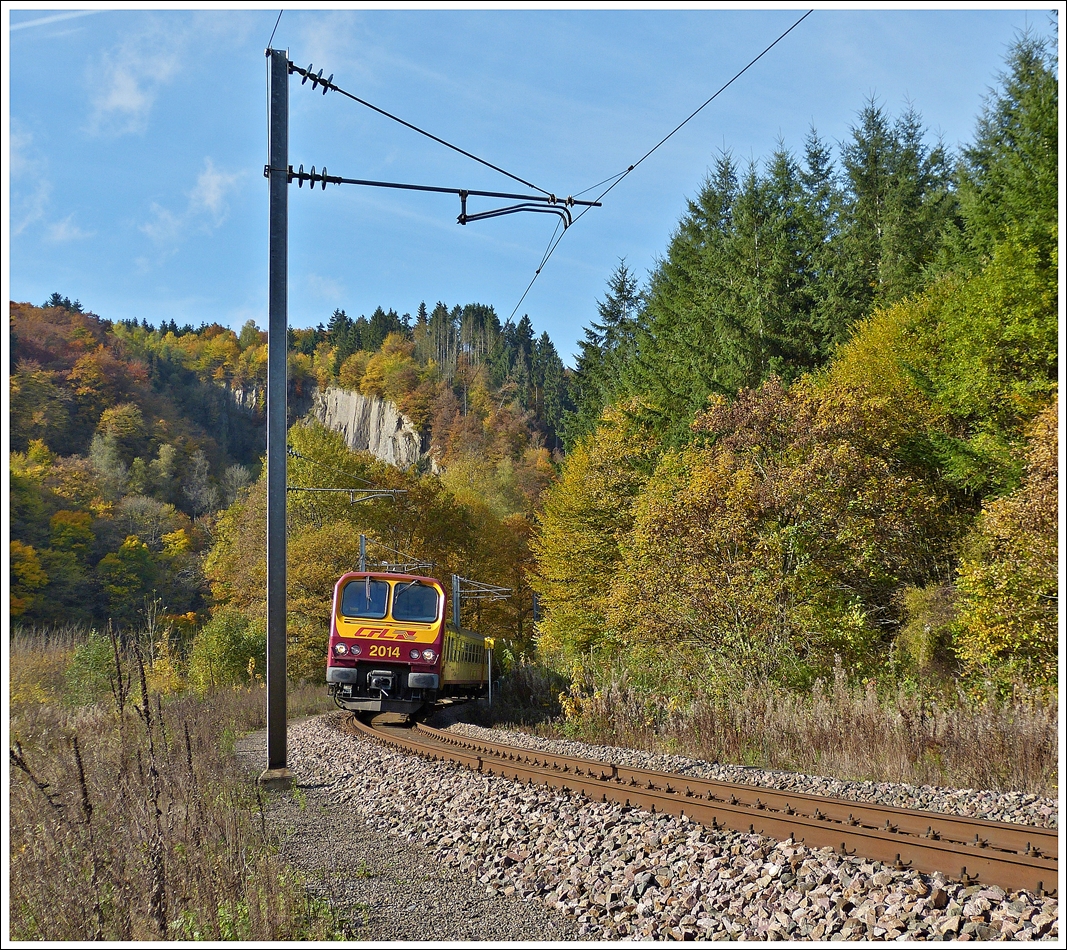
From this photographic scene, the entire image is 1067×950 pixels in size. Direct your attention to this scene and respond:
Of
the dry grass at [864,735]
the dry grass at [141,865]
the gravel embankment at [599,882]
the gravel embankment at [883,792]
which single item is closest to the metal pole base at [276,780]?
the gravel embankment at [599,882]

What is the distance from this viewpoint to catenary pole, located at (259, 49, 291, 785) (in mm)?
8125

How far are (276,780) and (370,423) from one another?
9399 cm

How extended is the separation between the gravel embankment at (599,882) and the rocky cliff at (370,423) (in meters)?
88.9

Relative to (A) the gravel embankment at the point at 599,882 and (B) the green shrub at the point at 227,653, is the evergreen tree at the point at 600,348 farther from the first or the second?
(A) the gravel embankment at the point at 599,882

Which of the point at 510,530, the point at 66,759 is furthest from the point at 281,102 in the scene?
the point at 510,530

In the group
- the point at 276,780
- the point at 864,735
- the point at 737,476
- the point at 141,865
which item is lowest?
the point at 276,780

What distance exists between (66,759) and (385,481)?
126 feet

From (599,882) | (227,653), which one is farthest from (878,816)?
(227,653)

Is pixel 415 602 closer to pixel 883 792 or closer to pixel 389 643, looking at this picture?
pixel 389 643

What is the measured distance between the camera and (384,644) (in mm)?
14547

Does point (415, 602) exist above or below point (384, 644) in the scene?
above

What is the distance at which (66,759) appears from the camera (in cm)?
661

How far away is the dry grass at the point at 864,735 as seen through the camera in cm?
810

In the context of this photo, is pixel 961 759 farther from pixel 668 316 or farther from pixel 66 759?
pixel 668 316
